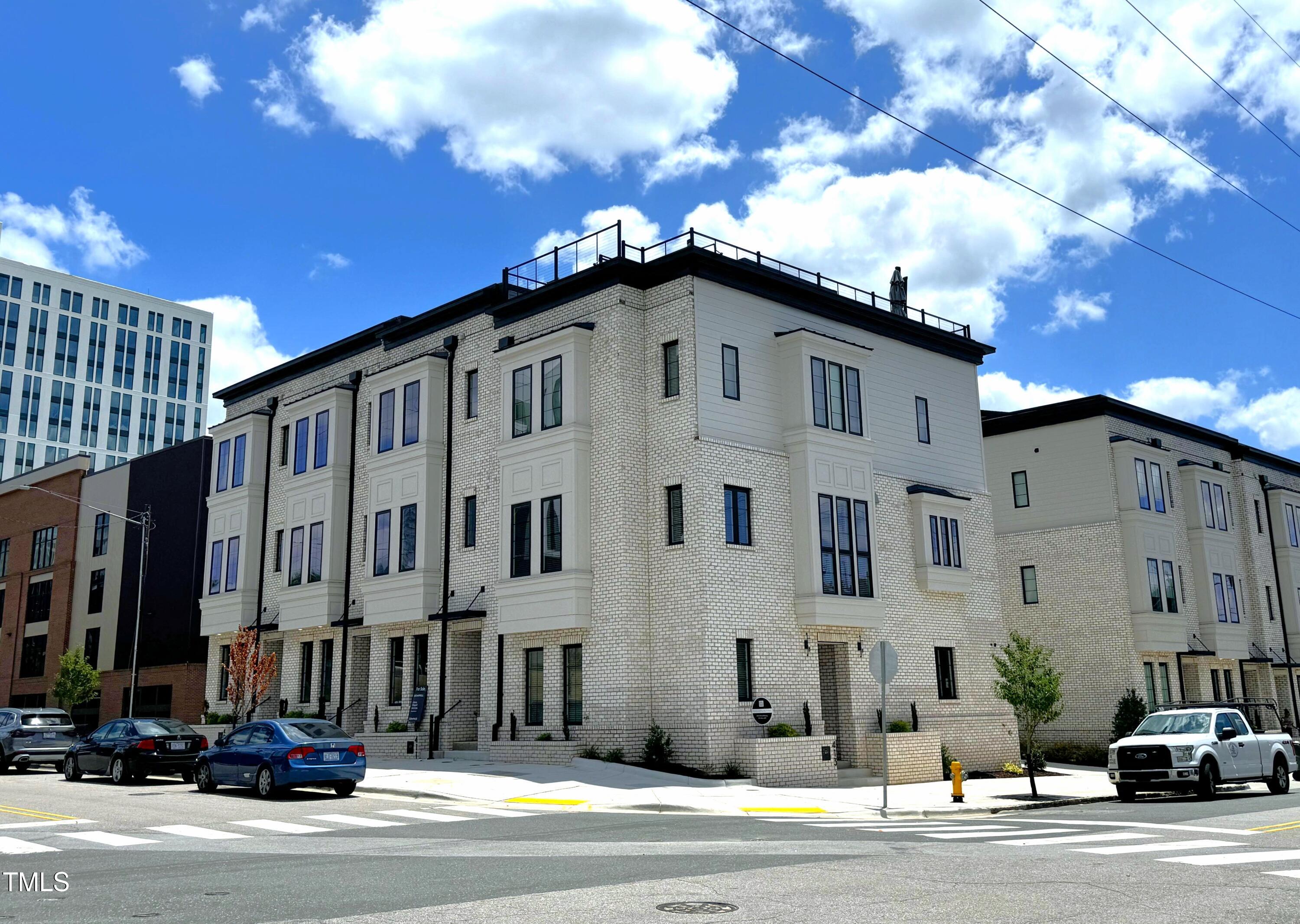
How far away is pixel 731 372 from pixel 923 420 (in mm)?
8455

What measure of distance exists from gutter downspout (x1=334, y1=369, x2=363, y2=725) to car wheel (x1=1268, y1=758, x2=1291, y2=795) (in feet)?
81.1

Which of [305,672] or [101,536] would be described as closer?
[305,672]

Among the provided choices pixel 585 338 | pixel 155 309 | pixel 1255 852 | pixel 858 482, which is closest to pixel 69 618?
pixel 585 338

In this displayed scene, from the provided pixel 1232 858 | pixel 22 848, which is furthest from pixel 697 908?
pixel 22 848

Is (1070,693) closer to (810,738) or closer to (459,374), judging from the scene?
(810,738)

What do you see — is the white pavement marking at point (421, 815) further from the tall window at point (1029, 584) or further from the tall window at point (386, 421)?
the tall window at point (1029, 584)

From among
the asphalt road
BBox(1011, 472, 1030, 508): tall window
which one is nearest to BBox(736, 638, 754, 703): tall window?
the asphalt road

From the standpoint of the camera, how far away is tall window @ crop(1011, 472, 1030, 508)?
139 feet

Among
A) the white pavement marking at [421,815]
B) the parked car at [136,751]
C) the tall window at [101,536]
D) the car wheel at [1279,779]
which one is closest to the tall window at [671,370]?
the white pavement marking at [421,815]

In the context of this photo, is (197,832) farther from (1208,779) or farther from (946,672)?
(946,672)

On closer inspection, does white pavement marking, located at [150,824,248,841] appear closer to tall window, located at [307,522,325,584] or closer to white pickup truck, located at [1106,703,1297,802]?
white pickup truck, located at [1106,703,1297,802]

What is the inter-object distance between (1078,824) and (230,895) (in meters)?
12.4

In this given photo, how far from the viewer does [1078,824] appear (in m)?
16.9

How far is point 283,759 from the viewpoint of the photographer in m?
20.8
